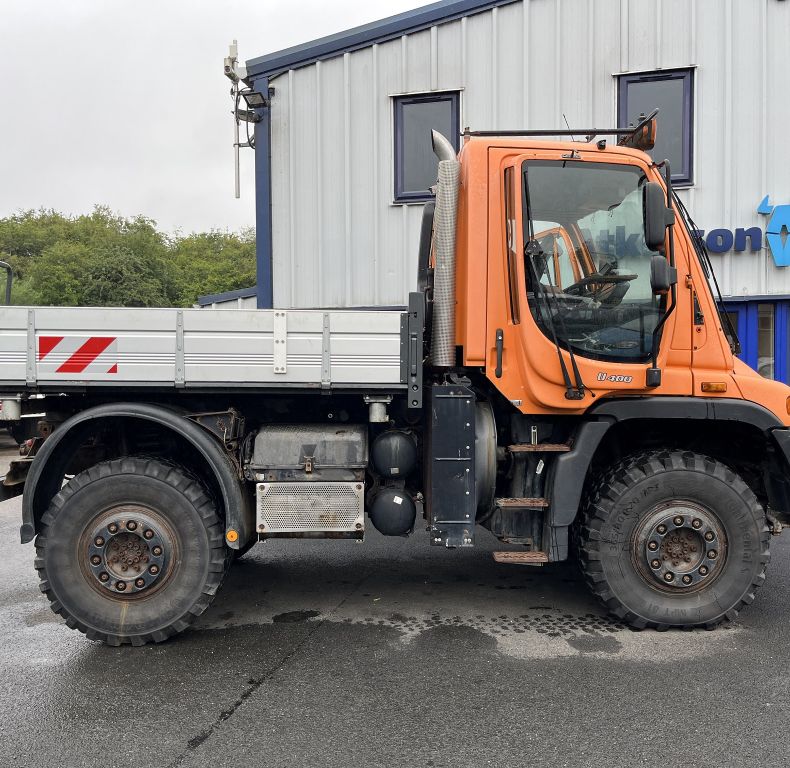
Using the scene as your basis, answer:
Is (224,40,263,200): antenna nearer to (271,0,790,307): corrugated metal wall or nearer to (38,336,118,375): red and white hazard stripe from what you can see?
(271,0,790,307): corrugated metal wall

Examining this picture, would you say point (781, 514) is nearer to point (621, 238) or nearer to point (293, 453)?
point (621, 238)

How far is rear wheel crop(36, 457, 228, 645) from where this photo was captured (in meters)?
3.89

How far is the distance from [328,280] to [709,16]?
5.89 metres

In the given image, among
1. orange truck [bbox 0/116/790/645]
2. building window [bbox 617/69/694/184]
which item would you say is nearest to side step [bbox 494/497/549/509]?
orange truck [bbox 0/116/790/645]

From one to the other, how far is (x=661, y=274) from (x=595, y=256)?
0.42 metres

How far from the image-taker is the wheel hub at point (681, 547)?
397 cm

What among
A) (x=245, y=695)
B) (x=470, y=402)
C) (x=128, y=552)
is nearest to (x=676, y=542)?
(x=470, y=402)

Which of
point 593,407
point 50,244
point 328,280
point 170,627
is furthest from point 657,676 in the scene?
point 50,244

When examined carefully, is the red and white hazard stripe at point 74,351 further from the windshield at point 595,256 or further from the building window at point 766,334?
the building window at point 766,334

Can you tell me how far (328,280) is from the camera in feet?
29.5

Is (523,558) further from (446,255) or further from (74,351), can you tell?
(74,351)

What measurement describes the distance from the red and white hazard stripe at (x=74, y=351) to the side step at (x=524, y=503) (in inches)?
100

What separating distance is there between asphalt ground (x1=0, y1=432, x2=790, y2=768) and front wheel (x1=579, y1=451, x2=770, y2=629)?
8.0 inches

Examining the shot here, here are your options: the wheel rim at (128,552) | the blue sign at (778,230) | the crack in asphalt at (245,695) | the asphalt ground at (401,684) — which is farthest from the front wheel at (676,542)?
the blue sign at (778,230)
